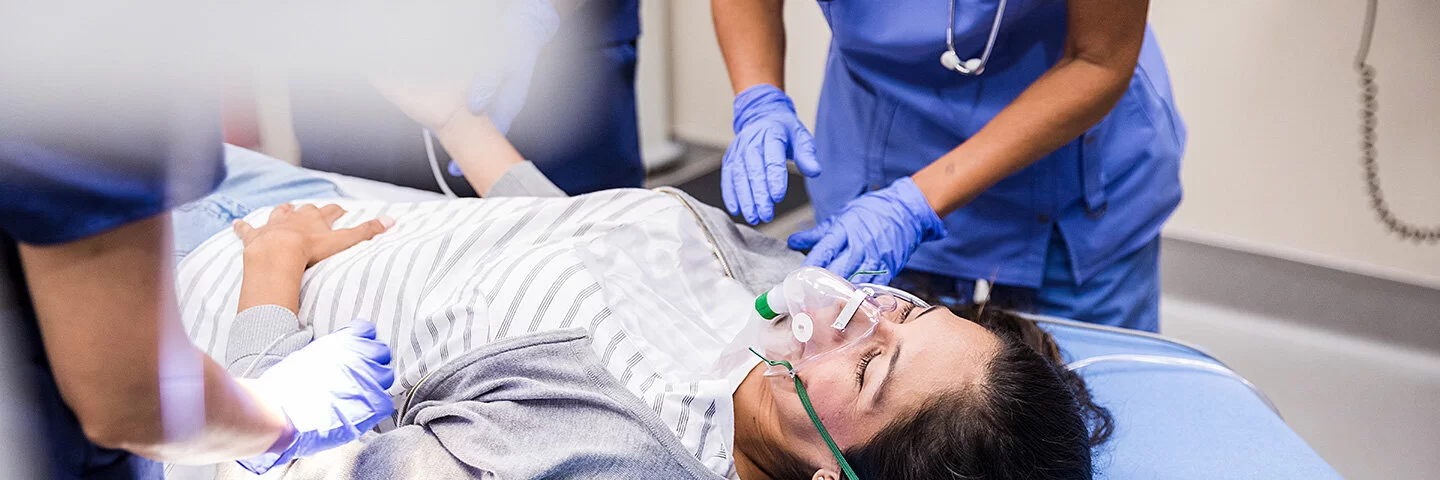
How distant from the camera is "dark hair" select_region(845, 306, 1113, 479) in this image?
116cm

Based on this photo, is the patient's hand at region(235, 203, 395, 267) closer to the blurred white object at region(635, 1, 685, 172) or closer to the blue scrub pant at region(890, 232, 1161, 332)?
the blue scrub pant at region(890, 232, 1161, 332)

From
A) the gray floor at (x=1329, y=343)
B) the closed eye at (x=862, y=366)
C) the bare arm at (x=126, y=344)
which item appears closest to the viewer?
the bare arm at (x=126, y=344)

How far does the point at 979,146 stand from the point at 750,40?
46cm

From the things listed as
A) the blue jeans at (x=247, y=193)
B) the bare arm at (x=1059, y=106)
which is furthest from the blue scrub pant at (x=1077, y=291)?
the blue jeans at (x=247, y=193)

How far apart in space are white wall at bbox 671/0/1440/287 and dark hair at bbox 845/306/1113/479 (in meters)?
1.72

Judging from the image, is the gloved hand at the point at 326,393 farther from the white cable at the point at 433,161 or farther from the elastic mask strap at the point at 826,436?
the white cable at the point at 433,161

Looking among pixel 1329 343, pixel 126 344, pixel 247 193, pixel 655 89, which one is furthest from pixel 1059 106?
pixel 655 89

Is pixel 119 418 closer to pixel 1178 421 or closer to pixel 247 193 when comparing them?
pixel 247 193

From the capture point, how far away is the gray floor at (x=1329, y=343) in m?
2.31

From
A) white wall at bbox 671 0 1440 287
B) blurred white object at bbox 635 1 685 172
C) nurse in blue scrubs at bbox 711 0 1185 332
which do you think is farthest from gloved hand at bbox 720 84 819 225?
blurred white object at bbox 635 1 685 172

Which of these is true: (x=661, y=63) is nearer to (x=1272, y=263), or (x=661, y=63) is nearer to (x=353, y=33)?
(x=1272, y=263)

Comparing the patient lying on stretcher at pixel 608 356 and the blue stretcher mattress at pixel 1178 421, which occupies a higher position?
the patient lying on stretcher at pixel 608 356

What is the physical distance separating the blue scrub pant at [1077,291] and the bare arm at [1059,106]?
225 millimetres

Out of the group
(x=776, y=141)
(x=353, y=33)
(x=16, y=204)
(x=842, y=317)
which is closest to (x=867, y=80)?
(x=776, y=141)
